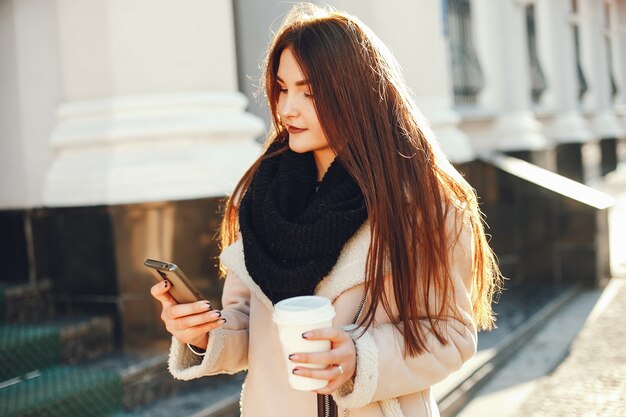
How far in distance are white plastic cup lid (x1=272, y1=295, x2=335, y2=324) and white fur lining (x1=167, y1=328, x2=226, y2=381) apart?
478 mm

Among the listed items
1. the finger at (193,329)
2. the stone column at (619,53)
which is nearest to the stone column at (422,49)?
the finger at (193,329)

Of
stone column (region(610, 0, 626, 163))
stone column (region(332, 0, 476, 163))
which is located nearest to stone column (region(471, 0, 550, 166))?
stone column (region(332, 0, 476, 163))

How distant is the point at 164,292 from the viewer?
5.73 feet

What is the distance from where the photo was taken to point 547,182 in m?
8.07

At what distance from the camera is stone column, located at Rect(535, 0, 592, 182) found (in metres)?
12.5

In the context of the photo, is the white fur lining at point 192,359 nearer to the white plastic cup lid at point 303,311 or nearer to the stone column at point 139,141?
the white plastic cup lid at point 303,311

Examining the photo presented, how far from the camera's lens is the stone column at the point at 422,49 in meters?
6.35

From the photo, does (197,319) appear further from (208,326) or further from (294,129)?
(294,129)

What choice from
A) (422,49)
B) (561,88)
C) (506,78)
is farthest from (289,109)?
(561,88)

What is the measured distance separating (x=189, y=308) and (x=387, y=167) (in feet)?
1.89

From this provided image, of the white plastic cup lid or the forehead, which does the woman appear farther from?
the white plastic cup lid

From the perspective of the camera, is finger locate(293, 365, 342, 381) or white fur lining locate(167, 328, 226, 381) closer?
finger locate(293, 365, 342, 381)

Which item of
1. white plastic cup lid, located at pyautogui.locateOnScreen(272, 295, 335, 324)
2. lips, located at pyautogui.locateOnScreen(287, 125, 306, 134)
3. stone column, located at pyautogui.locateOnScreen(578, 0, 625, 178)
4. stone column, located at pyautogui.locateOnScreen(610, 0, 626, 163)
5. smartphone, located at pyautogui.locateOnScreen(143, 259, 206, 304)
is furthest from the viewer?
stone column, located at pyautogui.locateOnScreen(610, 0, 626, 163)

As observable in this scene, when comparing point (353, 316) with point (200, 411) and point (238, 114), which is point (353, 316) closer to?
point (200, 411)
